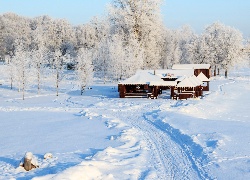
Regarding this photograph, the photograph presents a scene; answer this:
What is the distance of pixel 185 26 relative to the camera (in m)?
128

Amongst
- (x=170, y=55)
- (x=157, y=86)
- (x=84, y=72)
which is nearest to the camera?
(x=157, y=86)

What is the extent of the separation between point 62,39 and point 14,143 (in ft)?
233

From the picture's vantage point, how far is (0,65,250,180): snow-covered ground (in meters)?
13.6

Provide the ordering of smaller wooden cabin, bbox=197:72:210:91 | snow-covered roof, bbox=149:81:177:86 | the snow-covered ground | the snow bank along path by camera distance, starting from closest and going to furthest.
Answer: the snow bank along path, the snow-covered ground, snow-covered roof, bbox=149:81:177:86, smaller wooden cabin, bbox=197:72:210:91

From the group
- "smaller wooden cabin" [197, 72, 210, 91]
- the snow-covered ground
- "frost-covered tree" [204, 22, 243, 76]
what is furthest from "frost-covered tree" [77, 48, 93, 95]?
"frost-covered tree" [204, 22, 243, 76]

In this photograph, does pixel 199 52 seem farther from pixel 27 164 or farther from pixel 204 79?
pixel 27 164

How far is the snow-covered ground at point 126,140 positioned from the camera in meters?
13.6

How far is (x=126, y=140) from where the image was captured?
18891mm

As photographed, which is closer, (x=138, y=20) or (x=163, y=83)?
(x=163, y=83)

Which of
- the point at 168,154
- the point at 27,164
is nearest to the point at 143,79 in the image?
the point at 168,154

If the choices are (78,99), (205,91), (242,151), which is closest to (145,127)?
(242,151)

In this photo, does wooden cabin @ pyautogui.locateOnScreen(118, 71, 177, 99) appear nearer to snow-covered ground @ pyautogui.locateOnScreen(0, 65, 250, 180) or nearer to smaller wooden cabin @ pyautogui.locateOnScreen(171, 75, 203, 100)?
smaller wooden cabin @ pyautogui.locateOnScreen(171, 75, 203, 100)

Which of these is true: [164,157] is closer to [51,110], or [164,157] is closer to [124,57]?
[51,110]

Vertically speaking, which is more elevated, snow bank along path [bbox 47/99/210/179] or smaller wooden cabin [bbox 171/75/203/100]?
smaller wooden cabin [bbox 171/75/203/100]
